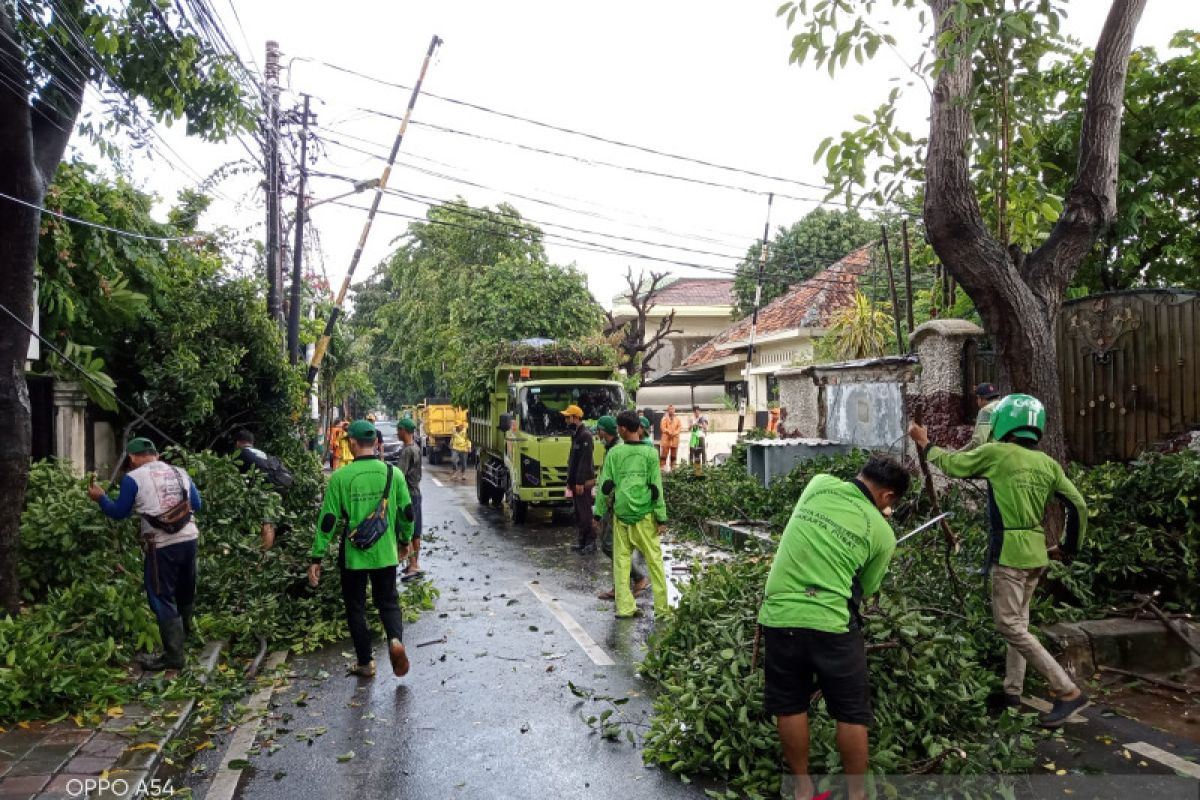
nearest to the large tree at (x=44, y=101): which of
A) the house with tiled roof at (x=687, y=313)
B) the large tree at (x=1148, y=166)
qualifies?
the large tree at (x=1148, y=166)

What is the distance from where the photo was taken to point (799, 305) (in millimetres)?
31328

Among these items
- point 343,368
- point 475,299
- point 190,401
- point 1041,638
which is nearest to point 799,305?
point 475,299

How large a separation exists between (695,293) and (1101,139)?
42345 mm

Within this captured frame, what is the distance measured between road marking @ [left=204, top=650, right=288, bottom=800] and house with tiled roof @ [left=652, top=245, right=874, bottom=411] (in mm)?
22735

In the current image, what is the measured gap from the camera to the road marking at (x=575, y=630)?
270 inches

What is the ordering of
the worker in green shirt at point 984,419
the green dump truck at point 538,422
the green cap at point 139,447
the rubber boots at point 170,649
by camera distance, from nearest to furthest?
the rubber boots at point 170,649 < the green cap at point 139,447 < the worker in green shirt at point 984,419 < the green dump truck at point 538,422

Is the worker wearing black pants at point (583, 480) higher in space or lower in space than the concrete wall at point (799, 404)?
lower

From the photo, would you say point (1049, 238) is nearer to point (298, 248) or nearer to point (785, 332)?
point (298, 248)

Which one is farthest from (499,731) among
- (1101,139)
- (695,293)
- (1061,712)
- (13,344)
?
(695,293)

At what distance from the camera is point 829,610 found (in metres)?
3.88

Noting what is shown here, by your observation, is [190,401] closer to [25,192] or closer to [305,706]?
[25,192]

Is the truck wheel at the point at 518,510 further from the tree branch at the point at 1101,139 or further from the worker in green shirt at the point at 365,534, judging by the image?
the tree branch at the point at 1101,139

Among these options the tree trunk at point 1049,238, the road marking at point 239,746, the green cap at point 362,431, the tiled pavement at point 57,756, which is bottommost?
the road marking at point 239,746

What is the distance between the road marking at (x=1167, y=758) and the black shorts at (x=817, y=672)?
1.95m
